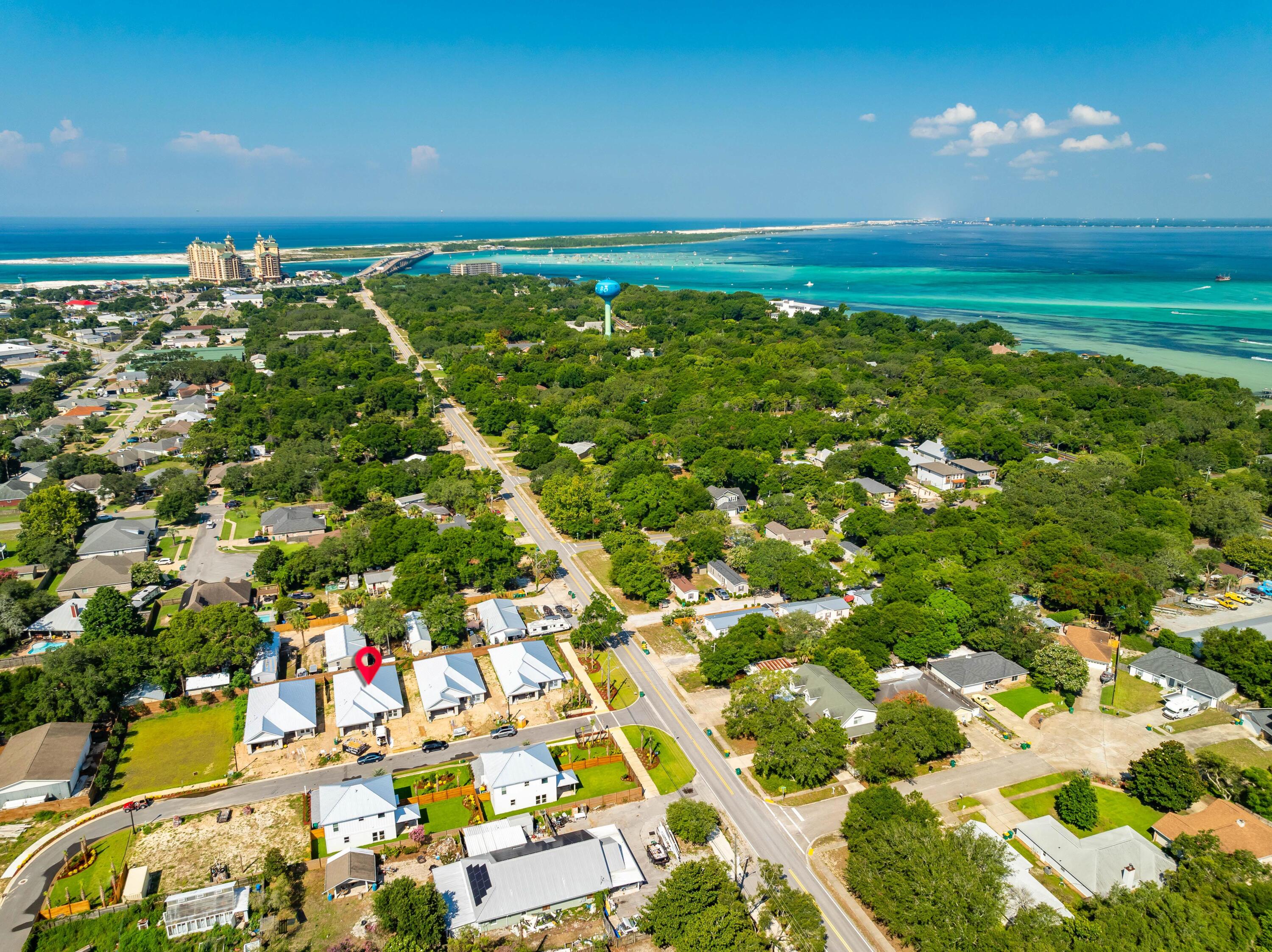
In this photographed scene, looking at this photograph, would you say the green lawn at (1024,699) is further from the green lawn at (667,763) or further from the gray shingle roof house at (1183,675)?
the green lawn at (667,763)

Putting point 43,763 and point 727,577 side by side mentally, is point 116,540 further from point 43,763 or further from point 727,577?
point 727,577

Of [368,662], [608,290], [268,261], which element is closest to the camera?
[368,662]

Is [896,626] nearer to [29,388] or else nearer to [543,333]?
[543,333]

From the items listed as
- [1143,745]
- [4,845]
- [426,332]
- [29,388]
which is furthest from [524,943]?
[426,332]

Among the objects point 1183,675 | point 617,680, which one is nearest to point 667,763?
point 617,680

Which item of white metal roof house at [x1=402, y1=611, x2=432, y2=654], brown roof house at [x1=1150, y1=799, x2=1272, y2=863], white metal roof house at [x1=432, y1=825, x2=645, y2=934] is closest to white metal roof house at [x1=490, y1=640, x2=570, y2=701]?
white metal roof house at [x1=402, y1=611, x2=432, y2=654]

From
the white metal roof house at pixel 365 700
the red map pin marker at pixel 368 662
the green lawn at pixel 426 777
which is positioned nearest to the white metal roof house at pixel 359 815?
the green lawn at pixel 426 777
